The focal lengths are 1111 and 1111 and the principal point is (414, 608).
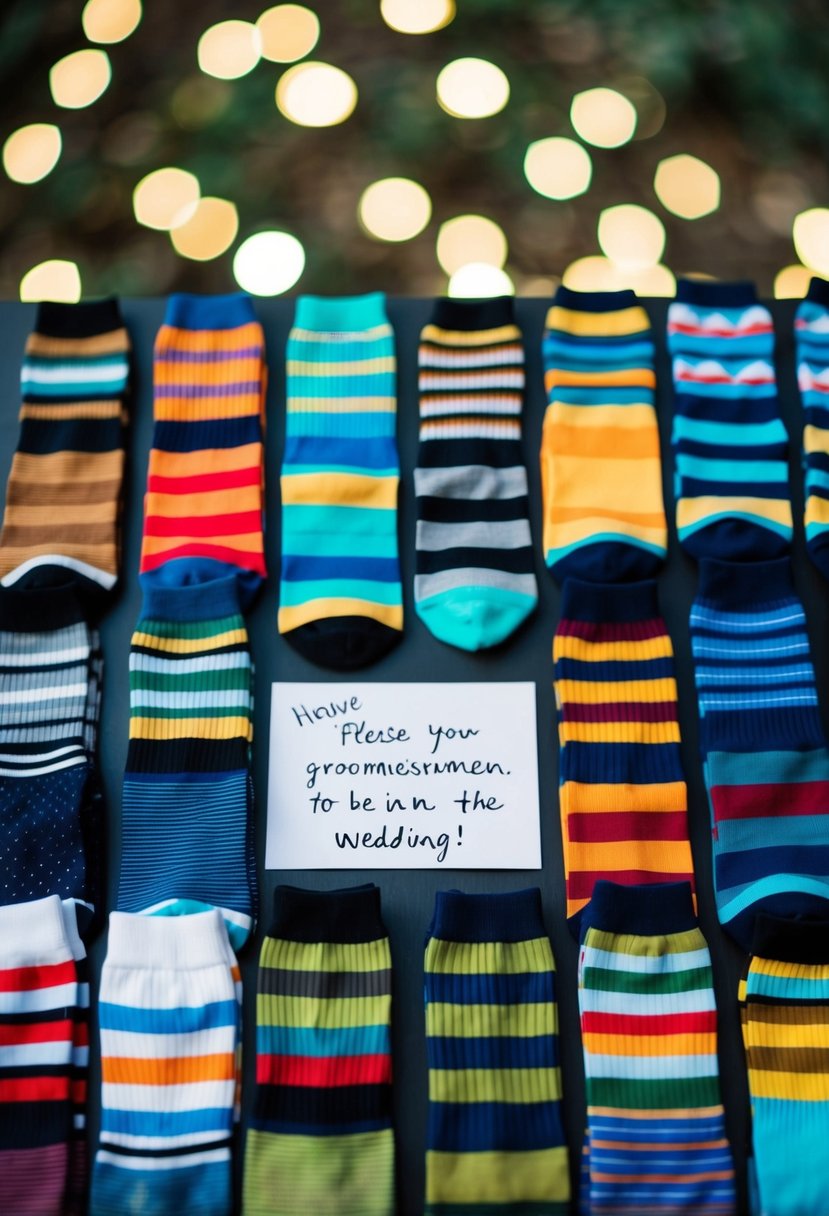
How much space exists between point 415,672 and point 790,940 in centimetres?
47

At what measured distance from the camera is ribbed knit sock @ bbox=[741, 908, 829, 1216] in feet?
3.27

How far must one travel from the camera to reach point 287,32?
2023 mm

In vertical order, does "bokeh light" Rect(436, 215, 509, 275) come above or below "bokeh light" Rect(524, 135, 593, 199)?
below

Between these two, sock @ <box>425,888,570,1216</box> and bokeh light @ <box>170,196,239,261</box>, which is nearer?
sock @ <box>425,888,570,1216</box>

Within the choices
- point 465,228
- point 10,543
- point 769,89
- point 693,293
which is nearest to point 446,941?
point 10,543

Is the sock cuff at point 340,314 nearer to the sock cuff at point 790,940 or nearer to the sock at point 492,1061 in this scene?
the sock at point 492,1061

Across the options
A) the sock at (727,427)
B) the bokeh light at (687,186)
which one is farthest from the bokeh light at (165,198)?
the sock at (727,427)

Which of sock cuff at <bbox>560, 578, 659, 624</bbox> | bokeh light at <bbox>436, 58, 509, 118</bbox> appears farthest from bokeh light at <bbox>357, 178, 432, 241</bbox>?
sock cuff at <bbox>560, 578, 659, 624</bbox>

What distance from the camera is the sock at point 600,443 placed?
1.28 m

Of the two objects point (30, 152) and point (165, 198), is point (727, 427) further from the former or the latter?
point (30, 152)

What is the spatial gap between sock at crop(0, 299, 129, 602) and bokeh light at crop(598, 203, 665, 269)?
1001mm

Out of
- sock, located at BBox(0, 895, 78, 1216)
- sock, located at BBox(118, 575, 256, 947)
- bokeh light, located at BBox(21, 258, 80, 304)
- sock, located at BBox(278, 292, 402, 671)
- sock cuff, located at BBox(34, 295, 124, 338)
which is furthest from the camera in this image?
bokeh light, located at BBox(21, 258, 80, 304)

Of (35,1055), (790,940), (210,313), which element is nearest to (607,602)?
(790,940)

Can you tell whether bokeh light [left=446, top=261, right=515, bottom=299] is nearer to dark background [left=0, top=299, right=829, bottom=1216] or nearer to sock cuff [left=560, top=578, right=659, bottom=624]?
dark background [left=0, top=299, right=829, bottom=1216]
